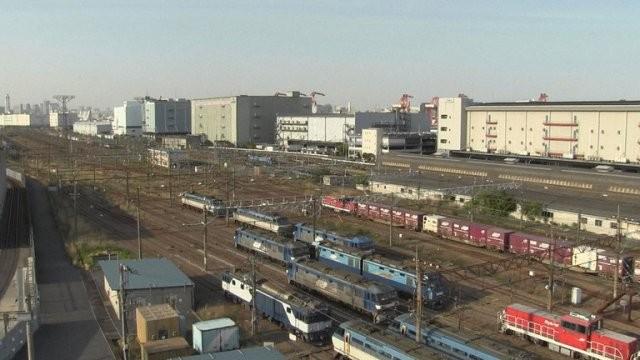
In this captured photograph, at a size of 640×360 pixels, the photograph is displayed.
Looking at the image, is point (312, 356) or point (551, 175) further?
point (551, 175)

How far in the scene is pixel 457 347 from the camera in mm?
14773

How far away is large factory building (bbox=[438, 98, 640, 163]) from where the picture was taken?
52938mm

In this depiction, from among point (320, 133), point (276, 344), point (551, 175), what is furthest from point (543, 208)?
point (320, 133)

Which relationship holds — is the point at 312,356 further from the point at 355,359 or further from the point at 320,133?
the point at 320,133

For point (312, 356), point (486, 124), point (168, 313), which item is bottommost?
point (312, 356)

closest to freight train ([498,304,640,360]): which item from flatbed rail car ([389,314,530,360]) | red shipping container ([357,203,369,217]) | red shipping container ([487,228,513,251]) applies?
flatbed rail car ([389,314,530,360])

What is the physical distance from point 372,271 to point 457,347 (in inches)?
314

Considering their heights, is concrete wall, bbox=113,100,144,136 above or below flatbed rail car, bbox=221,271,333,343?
above

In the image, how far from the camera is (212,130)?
113312 millimetres

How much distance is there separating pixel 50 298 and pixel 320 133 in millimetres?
74069

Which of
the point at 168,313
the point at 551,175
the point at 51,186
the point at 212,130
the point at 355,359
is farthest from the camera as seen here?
the point at 212,130

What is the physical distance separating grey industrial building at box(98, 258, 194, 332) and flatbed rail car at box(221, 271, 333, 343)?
191 centimetres

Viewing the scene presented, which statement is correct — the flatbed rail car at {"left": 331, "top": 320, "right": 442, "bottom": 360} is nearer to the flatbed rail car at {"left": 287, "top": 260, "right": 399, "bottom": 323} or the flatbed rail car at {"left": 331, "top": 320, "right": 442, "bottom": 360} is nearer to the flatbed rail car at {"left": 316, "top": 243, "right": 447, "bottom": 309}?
the flatbed rail car at {"left": 287, "top": 260, "right": 399, "bottom": 323}

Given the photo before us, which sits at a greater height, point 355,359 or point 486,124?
point 486,124
